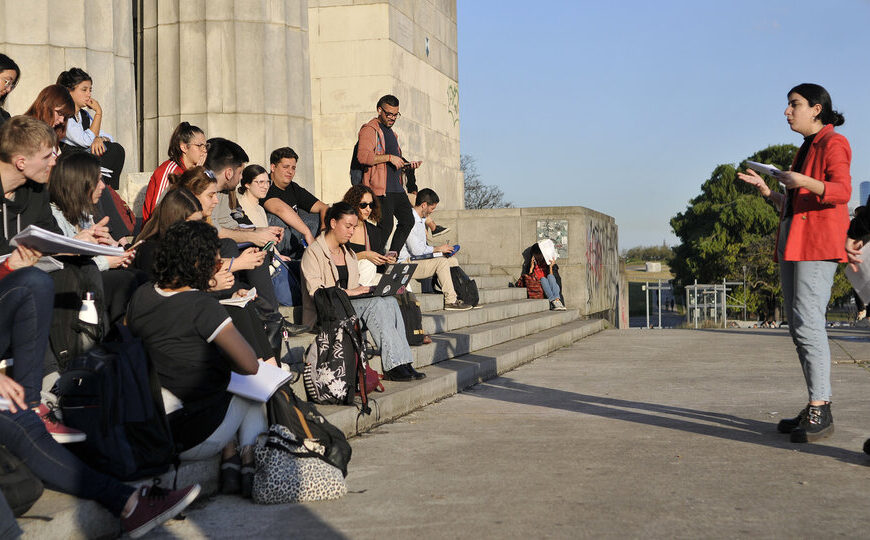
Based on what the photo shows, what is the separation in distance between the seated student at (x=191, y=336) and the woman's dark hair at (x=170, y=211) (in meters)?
0.98

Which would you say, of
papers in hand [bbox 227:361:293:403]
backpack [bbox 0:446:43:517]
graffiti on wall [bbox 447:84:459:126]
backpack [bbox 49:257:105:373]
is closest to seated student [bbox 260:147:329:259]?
papers in hand [bbox 227:361:293:403]

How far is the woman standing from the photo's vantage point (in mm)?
5859

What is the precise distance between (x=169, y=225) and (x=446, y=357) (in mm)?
4342

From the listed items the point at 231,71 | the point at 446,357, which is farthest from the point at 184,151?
the point at 231,71

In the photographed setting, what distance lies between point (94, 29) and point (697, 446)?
7.43 m

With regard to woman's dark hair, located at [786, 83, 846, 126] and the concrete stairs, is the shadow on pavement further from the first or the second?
woman's dark hair, located at [786, 83, 846, 126]

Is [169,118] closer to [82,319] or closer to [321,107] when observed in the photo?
[321,107]

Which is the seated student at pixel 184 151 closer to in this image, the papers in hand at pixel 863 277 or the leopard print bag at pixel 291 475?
the leopard print bag at pixel 291 475

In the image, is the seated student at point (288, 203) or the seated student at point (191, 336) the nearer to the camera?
the seated student at point (191, 336)

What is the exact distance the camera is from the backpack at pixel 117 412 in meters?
4.18

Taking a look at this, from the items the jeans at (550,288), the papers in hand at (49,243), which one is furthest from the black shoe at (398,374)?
the jeans at (550,288)

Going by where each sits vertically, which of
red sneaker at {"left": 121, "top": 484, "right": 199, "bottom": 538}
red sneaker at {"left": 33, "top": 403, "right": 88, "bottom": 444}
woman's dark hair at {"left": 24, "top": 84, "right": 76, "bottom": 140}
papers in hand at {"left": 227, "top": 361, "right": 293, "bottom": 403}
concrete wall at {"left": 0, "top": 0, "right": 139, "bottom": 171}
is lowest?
red sneaker at {"left": 121, "top": 484, "right": 199, "bottom": 538}

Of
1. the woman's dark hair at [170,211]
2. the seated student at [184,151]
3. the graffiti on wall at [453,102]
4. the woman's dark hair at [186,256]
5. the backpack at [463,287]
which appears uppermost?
the graffiti on wall at [453,102]

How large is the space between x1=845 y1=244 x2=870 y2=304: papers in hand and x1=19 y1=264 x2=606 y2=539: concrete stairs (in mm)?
2994
